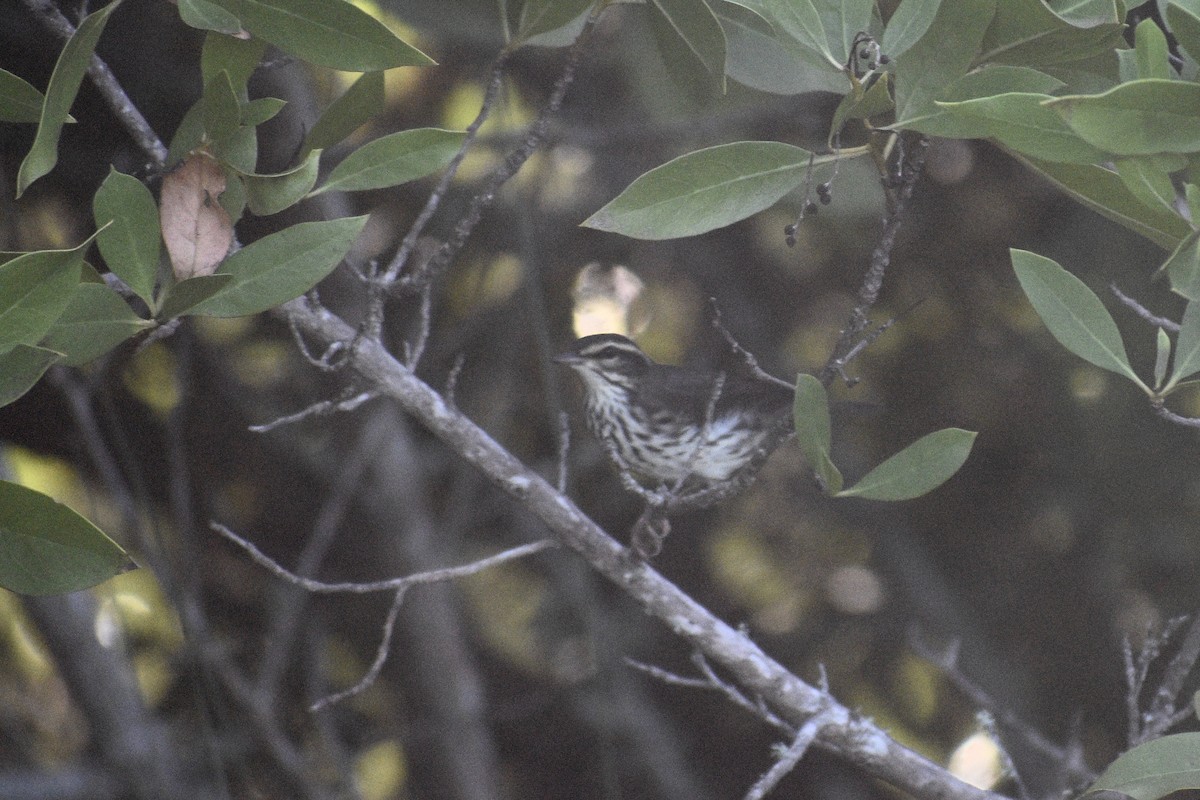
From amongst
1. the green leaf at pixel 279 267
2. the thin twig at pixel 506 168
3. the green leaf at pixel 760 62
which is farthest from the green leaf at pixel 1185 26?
the green leaf at pixel 279 267

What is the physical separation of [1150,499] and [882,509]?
390 millimetres

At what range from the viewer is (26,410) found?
1.82 meters

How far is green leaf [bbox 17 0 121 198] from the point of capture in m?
0.61

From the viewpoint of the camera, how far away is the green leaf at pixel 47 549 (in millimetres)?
615

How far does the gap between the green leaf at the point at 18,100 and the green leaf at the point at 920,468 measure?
57 cm

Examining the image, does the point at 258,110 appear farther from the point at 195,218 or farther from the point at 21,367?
the point at 21,367

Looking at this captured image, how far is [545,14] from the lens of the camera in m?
0.76

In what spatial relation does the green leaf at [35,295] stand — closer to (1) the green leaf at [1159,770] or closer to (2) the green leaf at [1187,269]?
(2) the green leaf at [1187,269]

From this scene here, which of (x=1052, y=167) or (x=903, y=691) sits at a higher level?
(x=1052, y=167)

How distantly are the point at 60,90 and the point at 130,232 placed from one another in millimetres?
92

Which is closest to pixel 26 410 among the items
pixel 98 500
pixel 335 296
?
pixel 98 500

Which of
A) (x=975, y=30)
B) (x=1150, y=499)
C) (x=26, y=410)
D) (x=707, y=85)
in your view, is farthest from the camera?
(x=26, y=410)

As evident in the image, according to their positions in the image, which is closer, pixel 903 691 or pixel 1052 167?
pixel 1052 167

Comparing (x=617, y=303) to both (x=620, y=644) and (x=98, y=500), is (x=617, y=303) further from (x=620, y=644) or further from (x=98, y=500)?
(x=98, y=500)
